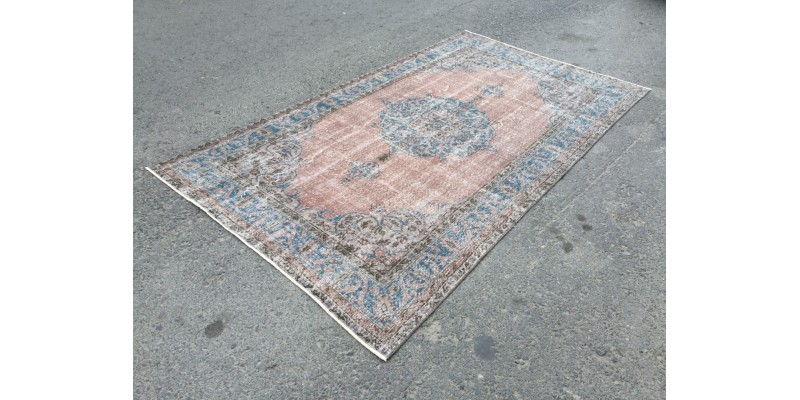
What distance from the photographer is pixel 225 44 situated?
13.0 ft

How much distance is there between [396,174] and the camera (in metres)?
2.68

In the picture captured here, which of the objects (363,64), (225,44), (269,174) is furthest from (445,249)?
(225,44)

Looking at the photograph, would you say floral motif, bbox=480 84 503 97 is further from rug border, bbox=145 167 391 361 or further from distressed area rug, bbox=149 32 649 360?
rug border, bbox=145 167 391 361

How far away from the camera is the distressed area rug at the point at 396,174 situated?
6.89ft

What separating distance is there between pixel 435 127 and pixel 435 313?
4.61ft

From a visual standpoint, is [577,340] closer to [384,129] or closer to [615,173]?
[615,173]

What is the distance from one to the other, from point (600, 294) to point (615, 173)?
917 millimetres

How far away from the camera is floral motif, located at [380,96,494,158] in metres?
2.90

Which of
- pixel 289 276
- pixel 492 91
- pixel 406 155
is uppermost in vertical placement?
pixel 289 276

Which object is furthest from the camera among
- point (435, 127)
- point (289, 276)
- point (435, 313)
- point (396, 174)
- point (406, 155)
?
point (435, 127)

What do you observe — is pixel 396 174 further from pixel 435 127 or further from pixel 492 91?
pixel 492 91

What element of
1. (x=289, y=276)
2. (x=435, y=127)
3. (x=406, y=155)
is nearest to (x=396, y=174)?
(x=406, y=155)

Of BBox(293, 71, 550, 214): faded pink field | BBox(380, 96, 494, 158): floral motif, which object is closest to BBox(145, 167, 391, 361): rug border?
BBox(293, 71, 550, 214): faded pink field

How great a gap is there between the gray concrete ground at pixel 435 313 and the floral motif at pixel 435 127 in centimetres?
56
